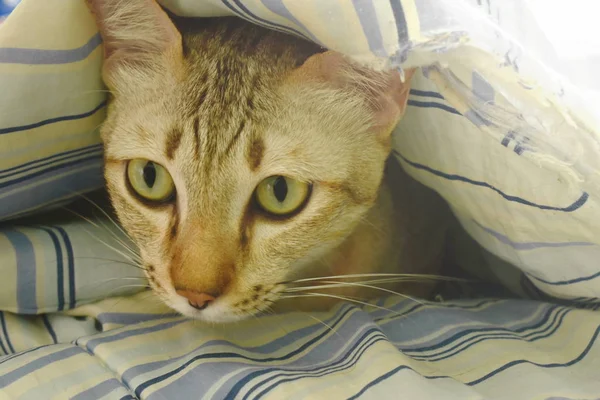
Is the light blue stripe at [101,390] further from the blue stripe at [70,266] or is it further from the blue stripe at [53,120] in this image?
the blue stripe at [53,120]

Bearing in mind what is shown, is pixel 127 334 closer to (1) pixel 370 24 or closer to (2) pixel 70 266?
(2) pixel 70 266

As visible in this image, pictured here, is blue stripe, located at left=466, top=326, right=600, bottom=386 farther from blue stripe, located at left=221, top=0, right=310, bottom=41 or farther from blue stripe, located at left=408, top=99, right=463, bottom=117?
blue stripe, located at left=221, top=0, right=310, bottom=41

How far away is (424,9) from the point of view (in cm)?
58

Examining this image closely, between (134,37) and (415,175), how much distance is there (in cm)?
56

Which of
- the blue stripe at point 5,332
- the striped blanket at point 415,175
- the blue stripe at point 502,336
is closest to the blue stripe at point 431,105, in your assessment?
the striped blanket at point 415,175

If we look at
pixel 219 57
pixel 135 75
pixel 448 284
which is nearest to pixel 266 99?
pixel 219 57

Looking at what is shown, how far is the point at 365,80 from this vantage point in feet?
2.74

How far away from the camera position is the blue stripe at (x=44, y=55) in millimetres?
720

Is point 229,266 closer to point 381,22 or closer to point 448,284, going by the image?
point 381,22

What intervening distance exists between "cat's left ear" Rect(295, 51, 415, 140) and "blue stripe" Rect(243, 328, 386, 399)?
1.15 ft

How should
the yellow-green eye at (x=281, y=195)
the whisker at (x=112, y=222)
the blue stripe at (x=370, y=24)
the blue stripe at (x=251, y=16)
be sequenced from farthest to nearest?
the whisker at (x=112, y=222) → the yellow-green eye at (x=281, y=195) → the blue stripe at (x=251, y=16) → the blue stripe at (x=370, y=24)

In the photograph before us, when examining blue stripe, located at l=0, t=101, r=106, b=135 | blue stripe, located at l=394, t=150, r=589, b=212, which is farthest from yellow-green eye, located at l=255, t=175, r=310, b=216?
blue stripe, located at l=0, t=101, r=106, b=135

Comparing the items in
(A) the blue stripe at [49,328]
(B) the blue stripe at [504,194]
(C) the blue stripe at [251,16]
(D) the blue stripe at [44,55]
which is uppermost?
(C) the blue stripe at [251,16]

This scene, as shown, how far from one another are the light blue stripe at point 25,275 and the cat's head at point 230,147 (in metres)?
0.16
